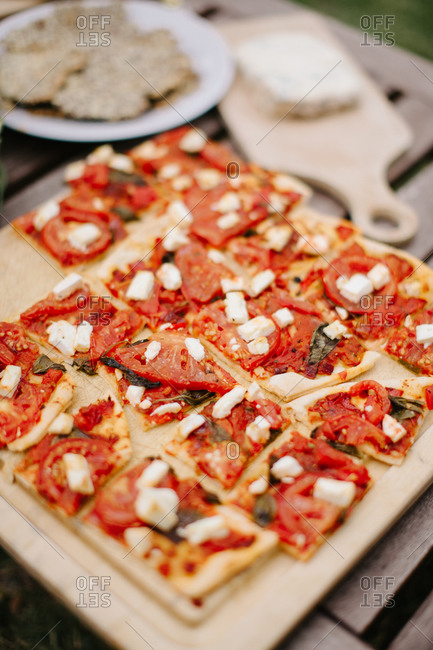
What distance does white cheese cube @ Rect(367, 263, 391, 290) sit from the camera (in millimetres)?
3725

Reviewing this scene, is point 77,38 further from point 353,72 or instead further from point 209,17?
point 353,72

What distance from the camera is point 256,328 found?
11.5 ft

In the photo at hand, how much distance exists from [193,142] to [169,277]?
4.53ft

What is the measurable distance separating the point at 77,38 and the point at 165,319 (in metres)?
2.77

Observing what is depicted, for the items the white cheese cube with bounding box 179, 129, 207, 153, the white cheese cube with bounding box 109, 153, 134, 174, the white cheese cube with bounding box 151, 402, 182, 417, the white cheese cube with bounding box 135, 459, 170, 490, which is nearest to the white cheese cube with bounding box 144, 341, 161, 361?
the white cheese cube with bounding box 151, 402, 182, 417

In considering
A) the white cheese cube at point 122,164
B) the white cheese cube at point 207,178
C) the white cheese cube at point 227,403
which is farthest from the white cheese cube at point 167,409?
the white cheese cube at point 122,164

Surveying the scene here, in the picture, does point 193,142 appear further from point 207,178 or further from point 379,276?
point 379,276

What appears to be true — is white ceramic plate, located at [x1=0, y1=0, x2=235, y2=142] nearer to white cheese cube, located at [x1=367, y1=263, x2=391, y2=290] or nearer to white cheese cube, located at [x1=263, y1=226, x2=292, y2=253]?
white cheese cube, located at [x1=263, y1=226, x2=292, y2=253]

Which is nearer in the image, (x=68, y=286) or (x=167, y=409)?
(x=167, y=409)

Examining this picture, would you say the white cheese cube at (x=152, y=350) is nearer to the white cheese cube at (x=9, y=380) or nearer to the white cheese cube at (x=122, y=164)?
the white cheese cube at (x=9, y=380)

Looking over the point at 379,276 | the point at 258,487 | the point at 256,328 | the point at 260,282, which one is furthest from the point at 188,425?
the point at 379,276

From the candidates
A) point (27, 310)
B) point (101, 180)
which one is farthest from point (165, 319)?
point (101, 180)

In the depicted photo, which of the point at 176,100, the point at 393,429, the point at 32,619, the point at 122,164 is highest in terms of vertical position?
the point at 176,100

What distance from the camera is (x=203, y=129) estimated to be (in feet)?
16.6
